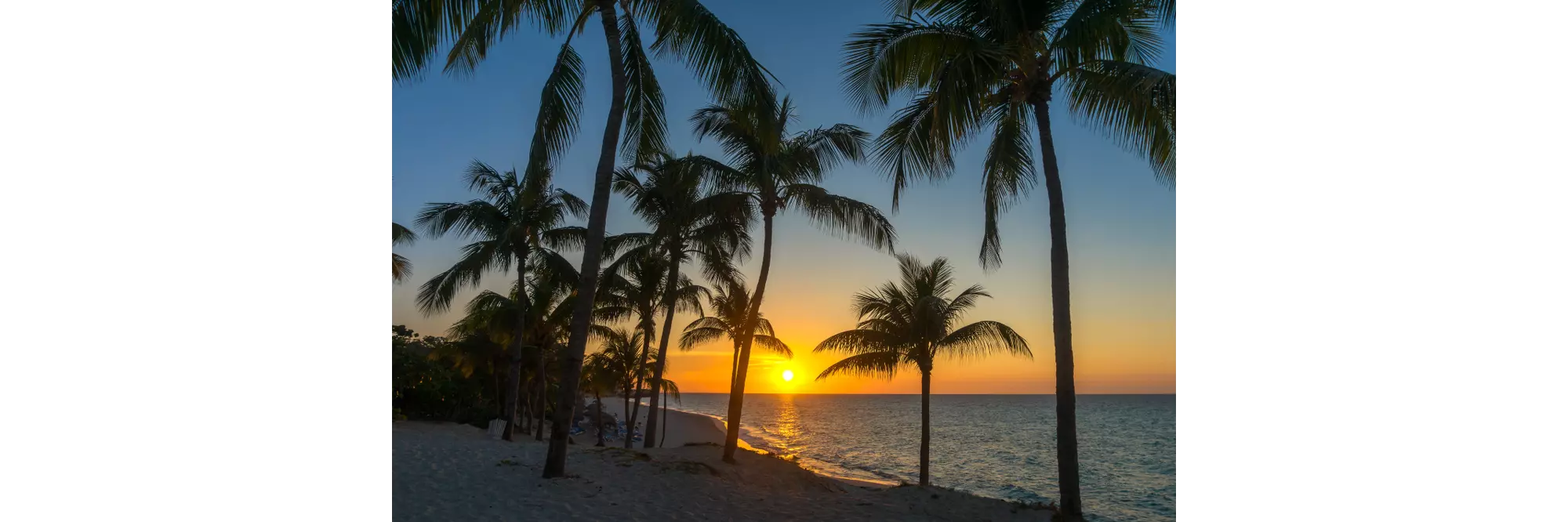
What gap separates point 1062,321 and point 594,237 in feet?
13.3

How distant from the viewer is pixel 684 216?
11445mm

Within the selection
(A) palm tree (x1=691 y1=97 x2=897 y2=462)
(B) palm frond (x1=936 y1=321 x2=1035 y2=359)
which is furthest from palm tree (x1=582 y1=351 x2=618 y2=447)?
(B) palm frond (x1=936 y1=321 x2=1035 y2=359)

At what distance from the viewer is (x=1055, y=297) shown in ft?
20.5

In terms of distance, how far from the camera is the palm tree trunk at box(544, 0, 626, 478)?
265 inches

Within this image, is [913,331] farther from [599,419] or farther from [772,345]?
[599,419]

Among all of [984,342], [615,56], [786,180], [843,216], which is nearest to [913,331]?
[984,342]
